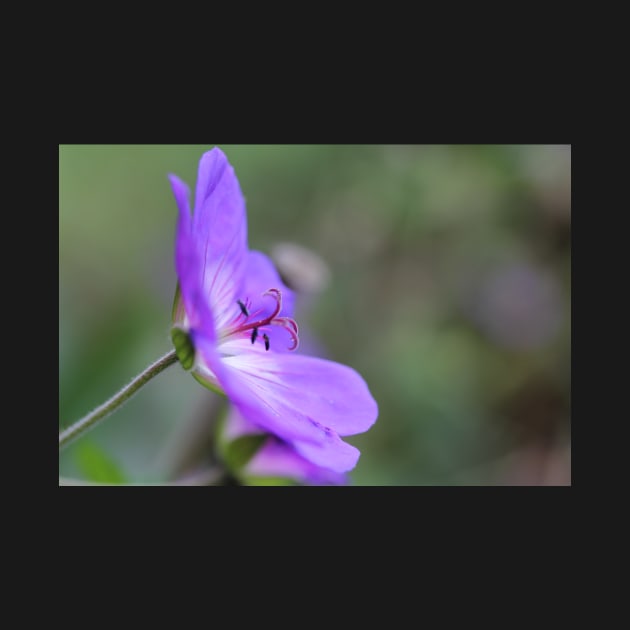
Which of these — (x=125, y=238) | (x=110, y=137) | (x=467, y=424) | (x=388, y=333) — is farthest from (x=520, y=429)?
(x=110, y=137)

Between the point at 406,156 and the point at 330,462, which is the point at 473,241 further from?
the point at 330,462

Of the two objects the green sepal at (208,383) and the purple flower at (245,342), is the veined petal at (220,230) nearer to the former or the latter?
the purple flower at (245,342)

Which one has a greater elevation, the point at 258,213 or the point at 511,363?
the point at 258,213

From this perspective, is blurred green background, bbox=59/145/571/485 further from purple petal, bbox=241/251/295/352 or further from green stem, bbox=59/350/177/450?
green stem, bbox=59/350/177/450

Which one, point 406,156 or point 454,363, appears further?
point 406,156

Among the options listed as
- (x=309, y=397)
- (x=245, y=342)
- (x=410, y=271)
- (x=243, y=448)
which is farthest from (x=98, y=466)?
(x=410, y=271)

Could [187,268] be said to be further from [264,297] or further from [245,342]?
[264,297]

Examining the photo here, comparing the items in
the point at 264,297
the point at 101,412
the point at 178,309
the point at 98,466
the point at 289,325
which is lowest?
the point at 101,412
